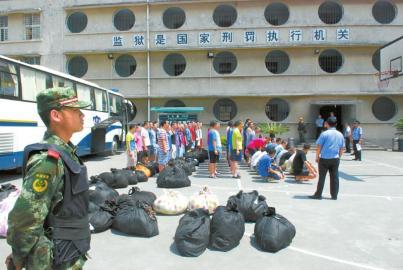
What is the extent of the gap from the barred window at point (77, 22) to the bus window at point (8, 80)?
17.6 m

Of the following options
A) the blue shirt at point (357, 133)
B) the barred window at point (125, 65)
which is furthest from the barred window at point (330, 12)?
the barred window at point (125, 65)

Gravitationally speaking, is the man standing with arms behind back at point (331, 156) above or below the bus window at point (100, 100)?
below

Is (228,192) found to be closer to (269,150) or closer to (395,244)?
(269,150)

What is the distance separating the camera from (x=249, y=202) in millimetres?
6441

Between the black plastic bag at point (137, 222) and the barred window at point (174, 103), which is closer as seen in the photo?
the black plastic bag at point (137, 222)

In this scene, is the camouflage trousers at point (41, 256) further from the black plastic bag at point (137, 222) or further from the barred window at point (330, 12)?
the barred window at point (330, 12)

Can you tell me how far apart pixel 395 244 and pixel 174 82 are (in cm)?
2178

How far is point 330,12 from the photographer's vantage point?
1017 inches

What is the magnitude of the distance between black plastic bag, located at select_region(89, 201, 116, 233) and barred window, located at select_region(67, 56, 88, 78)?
2292cm

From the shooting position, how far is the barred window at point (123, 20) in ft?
88.4

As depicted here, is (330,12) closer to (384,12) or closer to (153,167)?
(384,12)

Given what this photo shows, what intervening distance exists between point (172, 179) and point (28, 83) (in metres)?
5.30

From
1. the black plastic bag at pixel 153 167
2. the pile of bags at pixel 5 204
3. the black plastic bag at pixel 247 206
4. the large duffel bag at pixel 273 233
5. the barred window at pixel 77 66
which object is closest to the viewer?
the large duffel bag at pixel 273 233

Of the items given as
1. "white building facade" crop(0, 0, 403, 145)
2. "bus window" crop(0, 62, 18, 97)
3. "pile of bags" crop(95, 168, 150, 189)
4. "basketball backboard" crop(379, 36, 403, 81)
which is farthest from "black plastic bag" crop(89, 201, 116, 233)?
"white building facade" crop(0, 0, 403, 145)
